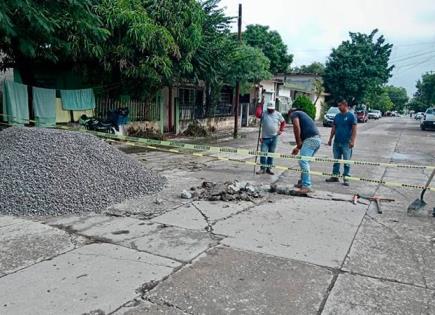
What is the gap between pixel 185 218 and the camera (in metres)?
5.34

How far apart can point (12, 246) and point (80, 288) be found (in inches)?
54.2

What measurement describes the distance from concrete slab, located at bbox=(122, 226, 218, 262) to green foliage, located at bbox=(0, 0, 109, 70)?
14.0ft

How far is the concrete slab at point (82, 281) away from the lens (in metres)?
3.03

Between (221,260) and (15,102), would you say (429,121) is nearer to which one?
(15,102)

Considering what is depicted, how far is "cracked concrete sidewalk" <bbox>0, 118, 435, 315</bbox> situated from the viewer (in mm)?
3154

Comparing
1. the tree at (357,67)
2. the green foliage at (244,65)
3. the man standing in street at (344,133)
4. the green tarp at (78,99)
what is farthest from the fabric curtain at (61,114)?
the tree at (357,67)

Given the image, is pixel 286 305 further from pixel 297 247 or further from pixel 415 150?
pixel 415 150

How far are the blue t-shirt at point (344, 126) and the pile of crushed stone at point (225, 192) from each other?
8.30ft

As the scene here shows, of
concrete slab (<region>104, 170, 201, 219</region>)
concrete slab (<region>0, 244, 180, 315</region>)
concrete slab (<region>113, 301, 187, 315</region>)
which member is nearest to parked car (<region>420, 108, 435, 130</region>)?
concrete slab (<region>104, 170, 201, 219</region>)

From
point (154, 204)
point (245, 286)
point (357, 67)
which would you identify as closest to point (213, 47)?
point (154, 204)

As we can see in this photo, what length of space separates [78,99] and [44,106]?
119 cm

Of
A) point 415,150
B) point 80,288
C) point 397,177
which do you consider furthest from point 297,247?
point 415,150

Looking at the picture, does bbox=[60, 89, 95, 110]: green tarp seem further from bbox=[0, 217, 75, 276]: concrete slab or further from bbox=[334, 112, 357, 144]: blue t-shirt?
bbox=[334, 112, 357, 144]: blue t-shirt

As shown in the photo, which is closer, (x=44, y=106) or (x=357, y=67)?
(x=44, y=106)
